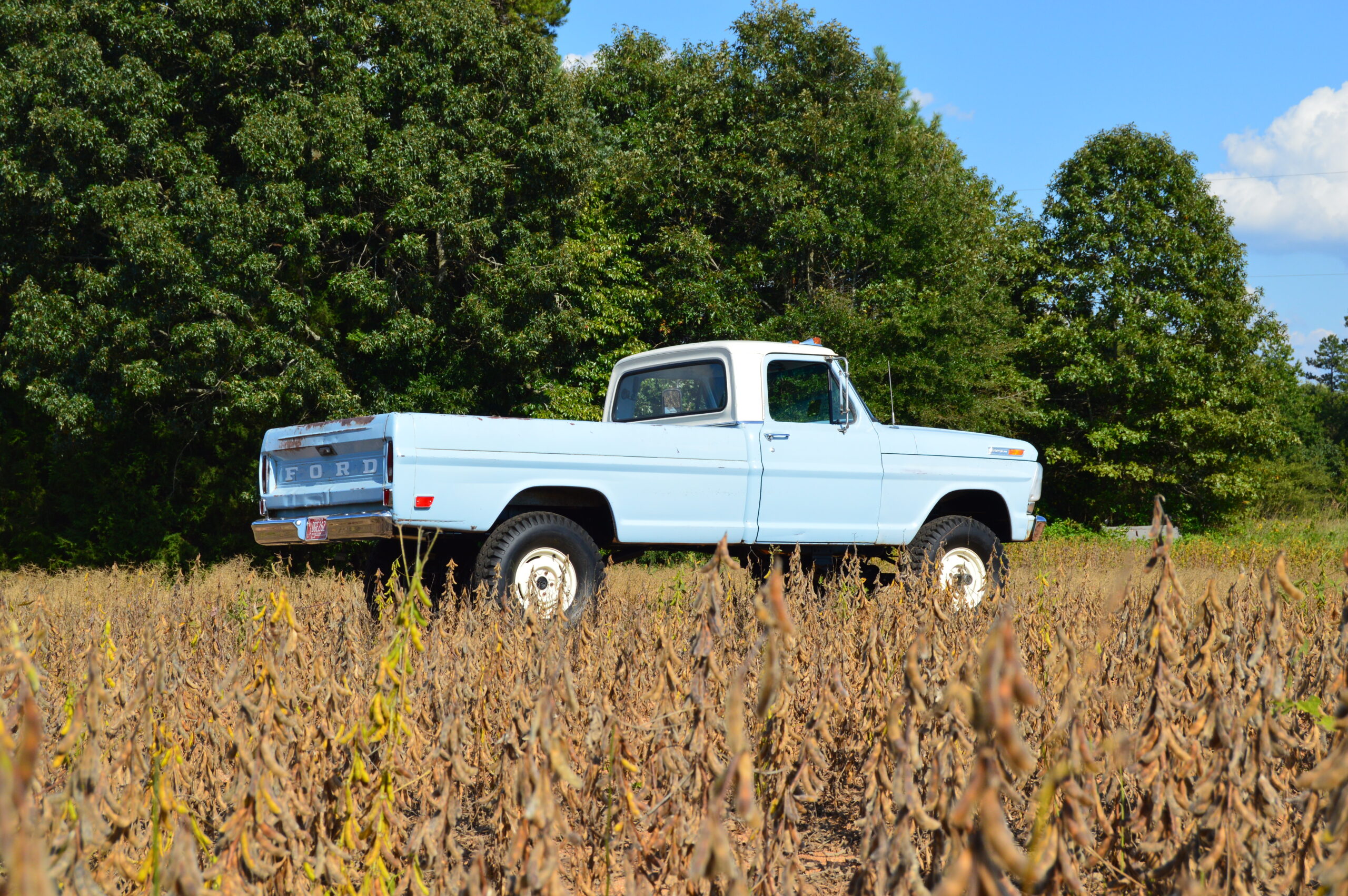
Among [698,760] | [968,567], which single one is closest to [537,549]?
[968,567]

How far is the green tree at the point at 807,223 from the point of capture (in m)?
19.7

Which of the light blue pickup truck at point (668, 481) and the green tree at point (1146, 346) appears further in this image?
the green tree at point (1146, 346)

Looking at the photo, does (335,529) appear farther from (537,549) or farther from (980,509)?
(980,509)

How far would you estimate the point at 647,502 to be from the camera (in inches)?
294

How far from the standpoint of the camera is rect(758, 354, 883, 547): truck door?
7.98 metres

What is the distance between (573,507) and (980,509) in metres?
3.87

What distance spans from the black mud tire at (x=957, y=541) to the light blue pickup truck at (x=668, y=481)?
0.02 m

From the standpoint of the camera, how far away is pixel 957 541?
8859 mm

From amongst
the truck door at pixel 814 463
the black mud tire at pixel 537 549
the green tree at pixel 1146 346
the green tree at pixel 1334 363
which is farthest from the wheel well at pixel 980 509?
the green tree at pixel 1334 363

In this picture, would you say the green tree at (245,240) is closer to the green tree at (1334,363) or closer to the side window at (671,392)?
the side window at (671,392)

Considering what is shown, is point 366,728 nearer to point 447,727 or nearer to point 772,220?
point 447,727

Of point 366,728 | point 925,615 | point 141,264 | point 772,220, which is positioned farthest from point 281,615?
point 772,220

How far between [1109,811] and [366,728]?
2116 mm

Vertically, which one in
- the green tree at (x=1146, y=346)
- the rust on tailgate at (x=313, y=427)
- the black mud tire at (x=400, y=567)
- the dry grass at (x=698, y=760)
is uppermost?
the green tree at (x=1146, y=346)
